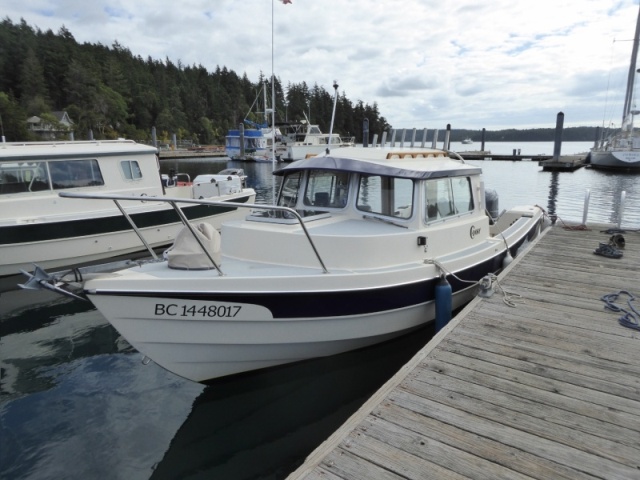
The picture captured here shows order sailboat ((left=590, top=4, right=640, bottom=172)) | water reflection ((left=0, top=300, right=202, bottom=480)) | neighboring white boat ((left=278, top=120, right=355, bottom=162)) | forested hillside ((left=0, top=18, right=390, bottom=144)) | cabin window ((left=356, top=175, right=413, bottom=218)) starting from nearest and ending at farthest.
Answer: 1. water reflection ((left=0, top=300, right=202, bottom=480))
2. cabin window ((left=356, top=175, right=413, bottom=218))
3. sailboat ((left=590, top=4, right=640, bottom=172))
4. neighboring white boat ((left=278, top=120, right=355, bottom=162))
5. forested hillside ((left=0, top=18, right=390, bottom=144))

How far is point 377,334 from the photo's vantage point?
521 centimetres

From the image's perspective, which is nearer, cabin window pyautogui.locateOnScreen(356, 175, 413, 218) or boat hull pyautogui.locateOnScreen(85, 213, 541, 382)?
boat hull pyautogui.locateOnScreen(85, 213, 541, 382)

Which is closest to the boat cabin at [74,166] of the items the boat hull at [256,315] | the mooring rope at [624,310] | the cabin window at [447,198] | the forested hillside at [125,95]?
the boat hull at [256,315]

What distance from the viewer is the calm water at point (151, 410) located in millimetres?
3990

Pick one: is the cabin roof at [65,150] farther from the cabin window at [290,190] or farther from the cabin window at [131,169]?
the cabin window at [290,190]

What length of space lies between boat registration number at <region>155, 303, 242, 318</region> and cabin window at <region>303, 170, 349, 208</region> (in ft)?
7.60

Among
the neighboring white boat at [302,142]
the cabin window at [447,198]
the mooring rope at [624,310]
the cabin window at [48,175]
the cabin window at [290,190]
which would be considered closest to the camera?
the mooring rope at [624,310]

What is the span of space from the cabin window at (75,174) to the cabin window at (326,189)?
6.88 metres

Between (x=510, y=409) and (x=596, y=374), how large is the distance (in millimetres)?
1092

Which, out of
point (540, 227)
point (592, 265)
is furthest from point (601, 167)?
point (592, 265)

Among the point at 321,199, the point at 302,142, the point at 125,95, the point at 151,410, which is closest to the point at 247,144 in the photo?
the point at 302,142

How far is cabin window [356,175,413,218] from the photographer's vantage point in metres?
5.62

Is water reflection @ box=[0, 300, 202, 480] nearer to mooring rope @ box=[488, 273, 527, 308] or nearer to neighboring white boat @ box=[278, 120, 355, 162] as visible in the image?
mooring rope @ box=[488, 273, 527, 308]

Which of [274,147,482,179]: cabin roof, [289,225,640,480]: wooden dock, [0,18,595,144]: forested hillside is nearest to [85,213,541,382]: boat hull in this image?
[289,225,640,480]: wooden dock
